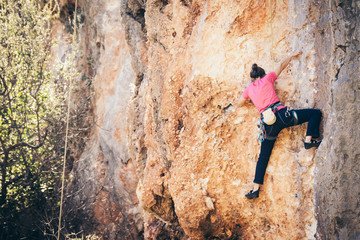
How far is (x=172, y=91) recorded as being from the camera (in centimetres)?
662

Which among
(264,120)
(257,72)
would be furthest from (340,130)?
(257,72)

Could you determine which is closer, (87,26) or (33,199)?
(33,199)

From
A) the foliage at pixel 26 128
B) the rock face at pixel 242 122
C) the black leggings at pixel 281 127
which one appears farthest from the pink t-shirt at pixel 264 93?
the foliage at pixel 26 128

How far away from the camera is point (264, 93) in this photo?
16.0 feet

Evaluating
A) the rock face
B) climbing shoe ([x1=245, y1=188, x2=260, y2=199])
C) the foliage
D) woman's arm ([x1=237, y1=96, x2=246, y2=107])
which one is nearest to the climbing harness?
the rock face

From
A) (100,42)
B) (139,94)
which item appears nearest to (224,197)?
(139,94)

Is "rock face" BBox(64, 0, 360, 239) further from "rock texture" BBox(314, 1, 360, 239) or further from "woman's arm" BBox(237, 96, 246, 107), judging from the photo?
"woman's arm" BBox(237, 96, 246, 107)

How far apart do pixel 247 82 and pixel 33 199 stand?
29.5 feet

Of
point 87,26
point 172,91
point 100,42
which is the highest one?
point 87,26

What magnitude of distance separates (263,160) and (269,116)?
71cm

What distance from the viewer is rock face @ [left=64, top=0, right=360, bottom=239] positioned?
167 inches

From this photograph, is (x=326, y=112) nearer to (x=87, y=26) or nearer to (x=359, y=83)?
(x=359, y=83)

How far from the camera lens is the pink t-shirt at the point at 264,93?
4887mm

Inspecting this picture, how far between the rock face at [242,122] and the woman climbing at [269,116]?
0.53ft
